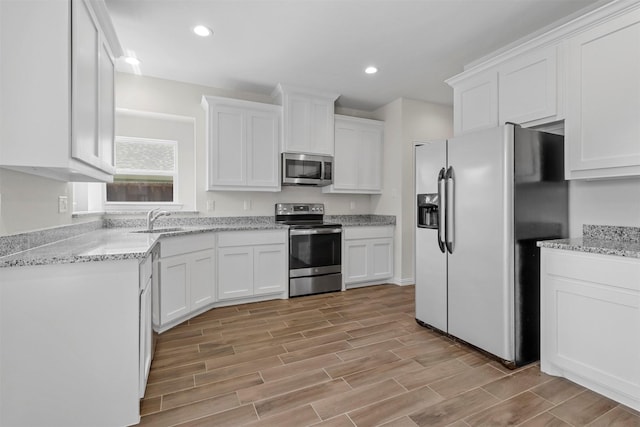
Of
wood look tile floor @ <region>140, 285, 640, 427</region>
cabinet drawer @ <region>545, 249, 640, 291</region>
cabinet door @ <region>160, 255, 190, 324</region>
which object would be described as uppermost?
cabinet drawer @ <region>545, 249, 640, 291</region>

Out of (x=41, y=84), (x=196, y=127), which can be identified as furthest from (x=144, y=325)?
(x=196, y=127)

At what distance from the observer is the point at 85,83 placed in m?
1.60

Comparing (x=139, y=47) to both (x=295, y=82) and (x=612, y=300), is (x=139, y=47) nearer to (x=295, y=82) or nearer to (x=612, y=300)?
(x=295, y=82)

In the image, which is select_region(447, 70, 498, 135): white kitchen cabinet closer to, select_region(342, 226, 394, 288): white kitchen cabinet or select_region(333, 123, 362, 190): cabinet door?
select_region(333, 123, 362, 190): cabinet door

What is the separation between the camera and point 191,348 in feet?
8.09

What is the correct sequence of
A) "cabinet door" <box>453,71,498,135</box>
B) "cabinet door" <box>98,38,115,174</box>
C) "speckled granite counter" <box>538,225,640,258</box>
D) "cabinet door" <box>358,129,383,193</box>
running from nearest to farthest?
"speckled granite counter" <box>538,225,640,258</box> < "cabinet door" <box>98,38,115,174</box> < "cabinet door" <box>453,71,498,135</box> < "cabinet door" <box>358,129,383,193</box>

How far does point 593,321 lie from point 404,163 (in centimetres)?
292

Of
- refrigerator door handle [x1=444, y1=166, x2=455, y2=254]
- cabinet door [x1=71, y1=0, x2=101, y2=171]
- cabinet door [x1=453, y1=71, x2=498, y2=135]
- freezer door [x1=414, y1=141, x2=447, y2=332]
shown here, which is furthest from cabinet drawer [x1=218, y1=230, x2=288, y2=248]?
cabinet door [x1=453, y1=71, x2=498, y2=135]

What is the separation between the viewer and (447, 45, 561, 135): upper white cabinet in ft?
7.77

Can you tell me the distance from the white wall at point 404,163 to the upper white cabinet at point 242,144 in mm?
1677

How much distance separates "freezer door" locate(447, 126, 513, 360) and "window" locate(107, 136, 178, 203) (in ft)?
10.5

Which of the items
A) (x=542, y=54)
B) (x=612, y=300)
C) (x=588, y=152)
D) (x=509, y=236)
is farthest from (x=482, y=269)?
(x=542, y=54)

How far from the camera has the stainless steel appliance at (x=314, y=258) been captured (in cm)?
382

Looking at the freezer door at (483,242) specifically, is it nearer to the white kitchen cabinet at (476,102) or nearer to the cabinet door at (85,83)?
the white kitchen cabinet at (476,102)
